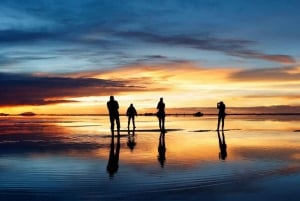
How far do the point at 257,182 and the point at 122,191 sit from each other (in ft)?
10.3

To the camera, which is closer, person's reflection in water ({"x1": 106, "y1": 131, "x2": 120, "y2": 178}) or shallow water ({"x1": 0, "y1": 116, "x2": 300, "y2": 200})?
shallow water ({"x1": 0, "y1": 116, "x2": 300, "y2": 200})

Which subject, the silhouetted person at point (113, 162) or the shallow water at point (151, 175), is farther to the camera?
the silhouetted person at point (113, 162)

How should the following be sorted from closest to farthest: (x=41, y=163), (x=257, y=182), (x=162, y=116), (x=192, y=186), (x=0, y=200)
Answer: (x=0, y=200)
(x=192, y=186)
(x=257, y=182)
(x=41, y=163)
(x=162, y=116)

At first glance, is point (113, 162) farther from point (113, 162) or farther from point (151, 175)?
point (151, 175)

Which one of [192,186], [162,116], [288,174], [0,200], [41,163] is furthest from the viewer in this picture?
[162,116]

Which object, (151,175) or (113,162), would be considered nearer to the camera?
(151,175)

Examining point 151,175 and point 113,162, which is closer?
point 151,175

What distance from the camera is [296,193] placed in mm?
8836

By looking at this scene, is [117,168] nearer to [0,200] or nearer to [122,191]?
[122,191]

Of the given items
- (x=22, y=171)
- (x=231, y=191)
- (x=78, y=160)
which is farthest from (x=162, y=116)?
(x=231, y=191)

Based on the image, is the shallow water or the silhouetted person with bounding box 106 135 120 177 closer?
the shallow water

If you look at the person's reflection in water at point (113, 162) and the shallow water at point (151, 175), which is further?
the person's reflection in water at point (113, 162)

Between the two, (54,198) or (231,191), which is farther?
(231,191)

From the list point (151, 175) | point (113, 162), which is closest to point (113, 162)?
point (113, 162)
